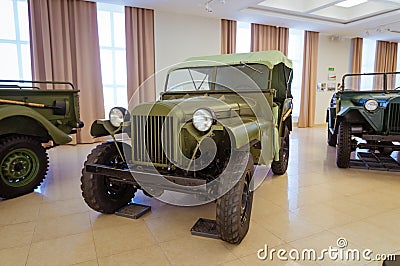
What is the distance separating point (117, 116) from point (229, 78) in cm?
139

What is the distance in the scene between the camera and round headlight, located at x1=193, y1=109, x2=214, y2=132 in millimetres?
1967

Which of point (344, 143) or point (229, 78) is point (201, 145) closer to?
point (229, 78)

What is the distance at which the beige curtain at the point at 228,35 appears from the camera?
745 centimetres

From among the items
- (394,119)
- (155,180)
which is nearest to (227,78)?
(155,180)

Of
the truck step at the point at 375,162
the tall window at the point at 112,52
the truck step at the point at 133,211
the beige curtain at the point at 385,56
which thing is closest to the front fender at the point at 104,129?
the truck step at the point at 133,211

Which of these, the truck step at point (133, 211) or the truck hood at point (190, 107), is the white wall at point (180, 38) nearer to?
the truck hood at point (190, 107)

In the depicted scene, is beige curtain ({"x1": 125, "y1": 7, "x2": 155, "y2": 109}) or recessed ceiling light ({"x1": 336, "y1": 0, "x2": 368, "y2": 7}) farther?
recessed ceiling light ({"x1": 336, "y1": 0, "x2": 368, "y2": 7})

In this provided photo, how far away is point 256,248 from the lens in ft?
6.50

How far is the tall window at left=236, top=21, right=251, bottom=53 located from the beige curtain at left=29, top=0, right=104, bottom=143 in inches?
155

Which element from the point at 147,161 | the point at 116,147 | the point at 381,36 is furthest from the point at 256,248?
the point at 381,36

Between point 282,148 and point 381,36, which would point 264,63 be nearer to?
point 282,148

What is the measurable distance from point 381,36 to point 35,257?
1151cm

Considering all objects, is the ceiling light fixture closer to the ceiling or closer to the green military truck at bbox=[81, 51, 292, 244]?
the ceiling

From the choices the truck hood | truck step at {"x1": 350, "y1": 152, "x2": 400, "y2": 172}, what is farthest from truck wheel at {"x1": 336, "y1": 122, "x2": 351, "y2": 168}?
the truck hood
